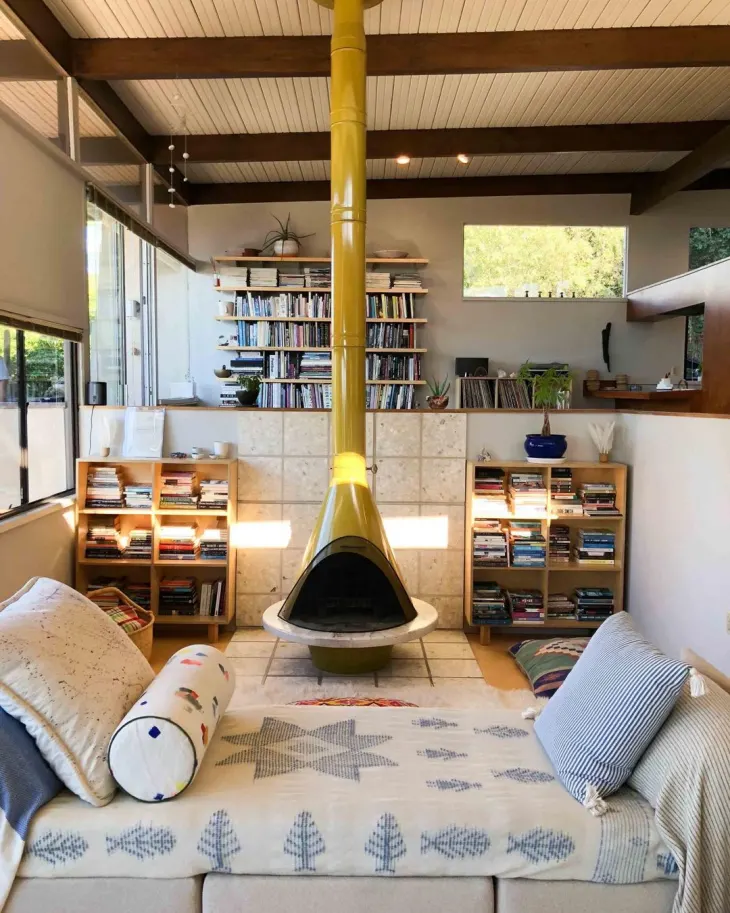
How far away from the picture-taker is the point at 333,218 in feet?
13.1

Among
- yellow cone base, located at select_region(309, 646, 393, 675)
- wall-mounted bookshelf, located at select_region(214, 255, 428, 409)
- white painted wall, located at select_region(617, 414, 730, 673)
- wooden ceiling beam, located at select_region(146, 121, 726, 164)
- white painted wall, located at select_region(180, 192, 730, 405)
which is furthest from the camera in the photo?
white painted wall, located at select_region(180, 192, 730, 405)

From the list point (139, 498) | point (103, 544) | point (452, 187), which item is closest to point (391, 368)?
point (452, 187)

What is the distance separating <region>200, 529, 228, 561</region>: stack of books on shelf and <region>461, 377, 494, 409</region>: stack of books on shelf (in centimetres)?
318

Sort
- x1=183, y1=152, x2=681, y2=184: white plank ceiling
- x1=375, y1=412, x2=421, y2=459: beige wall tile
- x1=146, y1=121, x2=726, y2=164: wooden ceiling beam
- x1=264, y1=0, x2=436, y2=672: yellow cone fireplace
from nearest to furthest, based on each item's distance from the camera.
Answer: x1=264, y1=0, x2=436, y2=672: yellow cone fireplace, x1=375, y1=412, x2=421, y2=459: beige wall tile, x1=146, y1=121, x2=726, y2=164: wooden ceiling beam, x1=183, y1=152, x2=681, y2=184: white plank ceiling

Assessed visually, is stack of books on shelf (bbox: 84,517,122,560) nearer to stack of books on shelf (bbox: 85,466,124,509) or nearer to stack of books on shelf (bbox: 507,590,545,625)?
stack of books on shelf (bbox: 85,466,124,509)

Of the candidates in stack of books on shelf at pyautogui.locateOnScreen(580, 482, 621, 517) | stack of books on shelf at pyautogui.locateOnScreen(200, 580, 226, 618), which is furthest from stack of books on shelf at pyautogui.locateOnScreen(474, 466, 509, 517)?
stack of books on shelf at pyautogui.locateOnScreen(200, 580, 226, 618)

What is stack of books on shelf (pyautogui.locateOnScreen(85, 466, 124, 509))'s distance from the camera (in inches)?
175

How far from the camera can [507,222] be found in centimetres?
709

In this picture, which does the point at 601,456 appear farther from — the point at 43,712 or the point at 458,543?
the point at 43,712

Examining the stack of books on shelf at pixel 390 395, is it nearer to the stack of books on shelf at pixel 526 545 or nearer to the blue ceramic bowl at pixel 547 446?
the blue ceramic bowl at pixel 547 446

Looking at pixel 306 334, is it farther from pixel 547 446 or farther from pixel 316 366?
pixel 547 446

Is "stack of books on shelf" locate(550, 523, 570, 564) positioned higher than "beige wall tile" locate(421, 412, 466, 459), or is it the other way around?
"beige wall tile" locate(421, 412, 466, 459)

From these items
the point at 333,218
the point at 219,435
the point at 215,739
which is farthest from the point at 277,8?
the point at 215,739

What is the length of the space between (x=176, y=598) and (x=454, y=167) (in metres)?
4.61
